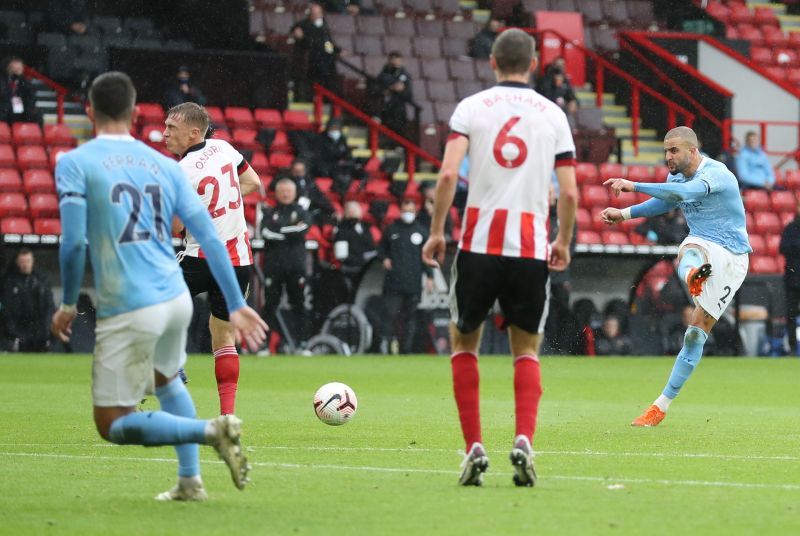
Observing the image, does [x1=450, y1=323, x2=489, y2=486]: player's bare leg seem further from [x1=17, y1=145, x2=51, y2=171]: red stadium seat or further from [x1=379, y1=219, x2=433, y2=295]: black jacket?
[x1=17, y1=145, x2=51, y2=171]: red stadium seat

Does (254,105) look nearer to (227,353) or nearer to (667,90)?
(667,90)

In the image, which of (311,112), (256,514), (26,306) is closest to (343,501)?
(256,514)

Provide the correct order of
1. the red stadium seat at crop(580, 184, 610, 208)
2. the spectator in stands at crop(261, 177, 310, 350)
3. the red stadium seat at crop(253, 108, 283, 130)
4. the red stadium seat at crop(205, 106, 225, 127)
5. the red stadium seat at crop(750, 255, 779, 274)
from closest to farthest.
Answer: the spectator in stands at crop(261, 177, 310, 350) → the red stadium seat at crop(205, 106, 225, 127) → the red stadium seat at crop(253, 108, 283, 130) → the red stadium seat at crop(750, 255, 779, 274) → the red stadium seat at crop(580, 184, 610, 208)

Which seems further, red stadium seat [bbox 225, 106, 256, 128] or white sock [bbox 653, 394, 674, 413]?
red stadium seat [bbox 225, 106, 256, 128]

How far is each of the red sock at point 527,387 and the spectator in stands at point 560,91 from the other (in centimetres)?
1903

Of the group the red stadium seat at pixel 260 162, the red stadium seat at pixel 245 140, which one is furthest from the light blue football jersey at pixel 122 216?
the red stadium seat at pixel 245 140

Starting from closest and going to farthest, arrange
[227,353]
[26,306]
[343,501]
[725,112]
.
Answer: [343,501] < [227,353] < [26,306] < [725,112]

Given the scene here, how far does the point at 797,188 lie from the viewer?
91.6 ft

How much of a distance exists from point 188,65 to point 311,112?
2.70 meters

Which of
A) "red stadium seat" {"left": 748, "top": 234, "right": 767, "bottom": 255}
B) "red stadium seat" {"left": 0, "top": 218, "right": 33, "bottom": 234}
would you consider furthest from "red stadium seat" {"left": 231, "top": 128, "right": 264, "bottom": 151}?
"red stadium seat" {"left": 748, "top": 234, "right": 767, "bottom": 255}

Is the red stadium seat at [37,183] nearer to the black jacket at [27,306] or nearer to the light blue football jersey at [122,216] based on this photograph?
the black jacket at [27,306]

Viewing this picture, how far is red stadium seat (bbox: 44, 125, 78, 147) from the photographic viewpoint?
22891 millimetres

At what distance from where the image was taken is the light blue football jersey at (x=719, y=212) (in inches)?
460

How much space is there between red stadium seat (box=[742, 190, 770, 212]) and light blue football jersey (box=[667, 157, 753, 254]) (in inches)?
586
